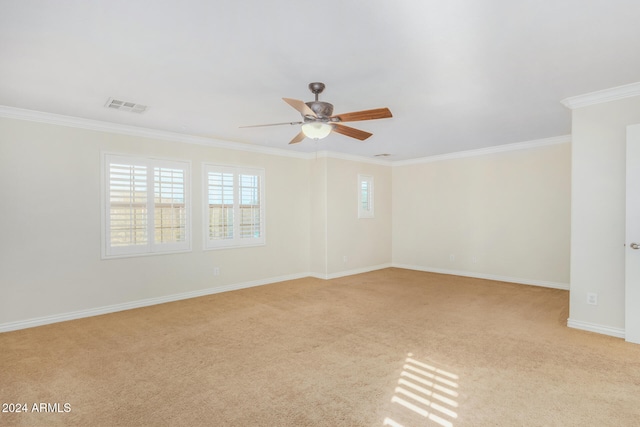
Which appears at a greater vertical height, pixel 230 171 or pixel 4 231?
pixel 230 171

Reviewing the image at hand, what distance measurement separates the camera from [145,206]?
15.4 feet

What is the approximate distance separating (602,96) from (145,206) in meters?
5.57

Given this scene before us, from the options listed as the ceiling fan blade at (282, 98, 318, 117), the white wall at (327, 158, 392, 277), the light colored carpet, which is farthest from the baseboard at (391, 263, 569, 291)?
the ceiling fan blade at (282, 98, 318, 117)

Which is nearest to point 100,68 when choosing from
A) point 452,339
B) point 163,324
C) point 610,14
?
point 163,324

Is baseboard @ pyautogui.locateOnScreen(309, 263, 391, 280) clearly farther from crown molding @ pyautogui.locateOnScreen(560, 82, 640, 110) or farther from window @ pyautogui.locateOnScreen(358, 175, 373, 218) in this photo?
crown molding @ pyautogui.locateOnScreen(560, 82, 640, 110)

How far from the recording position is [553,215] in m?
5.55

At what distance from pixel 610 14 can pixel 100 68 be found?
3.65 metres

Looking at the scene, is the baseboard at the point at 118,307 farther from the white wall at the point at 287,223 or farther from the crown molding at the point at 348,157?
the crown molding at the point at 348,157

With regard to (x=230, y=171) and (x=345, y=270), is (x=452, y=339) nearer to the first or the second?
(x=345, y=270)

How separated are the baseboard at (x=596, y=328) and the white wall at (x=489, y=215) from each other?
6.83 feet

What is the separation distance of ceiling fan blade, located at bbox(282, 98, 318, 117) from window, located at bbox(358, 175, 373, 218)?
14.2 feet

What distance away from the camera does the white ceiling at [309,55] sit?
2014 mm

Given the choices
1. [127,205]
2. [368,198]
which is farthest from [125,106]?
[368,198]

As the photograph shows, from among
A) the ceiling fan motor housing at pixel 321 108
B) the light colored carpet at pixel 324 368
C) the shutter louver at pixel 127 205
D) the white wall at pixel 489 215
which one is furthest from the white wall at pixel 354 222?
the ceiling fan motor housing at pixel 321 108
